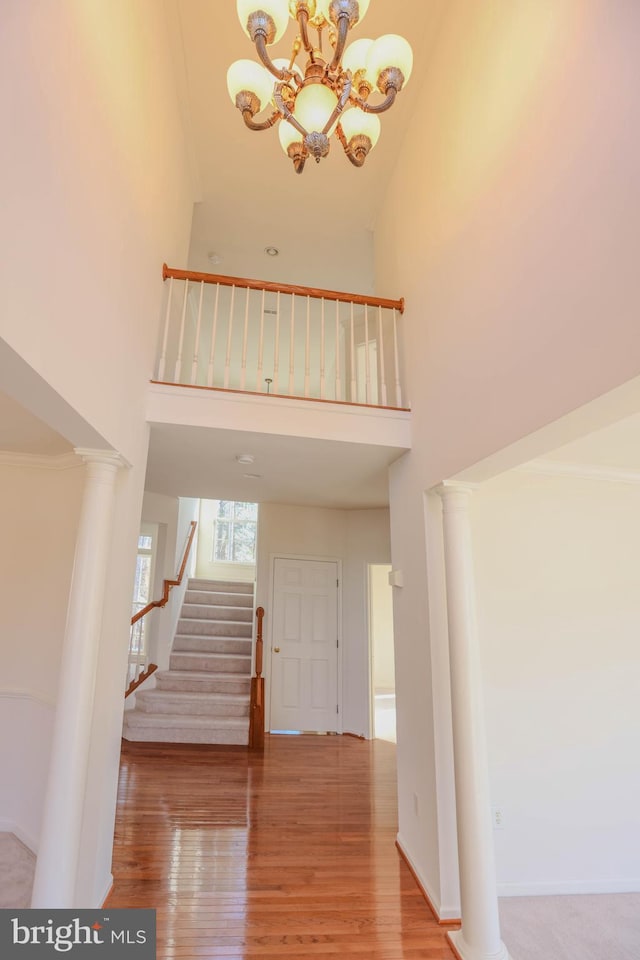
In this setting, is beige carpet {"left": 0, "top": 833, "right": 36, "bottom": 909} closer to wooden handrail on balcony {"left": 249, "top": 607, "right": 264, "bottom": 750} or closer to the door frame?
wooden handrail on balcony {"left": 249, "top": 607, "right": 264, "bottom": 750}

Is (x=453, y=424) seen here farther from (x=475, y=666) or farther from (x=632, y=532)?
(x=632, y=532)

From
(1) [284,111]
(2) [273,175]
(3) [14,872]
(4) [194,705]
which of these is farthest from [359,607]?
(1) [284,111]

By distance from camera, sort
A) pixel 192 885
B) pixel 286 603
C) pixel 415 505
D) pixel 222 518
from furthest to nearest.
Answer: pixel 222 518 < pixel 286 603 < pixel 415 505 < pixel 192 885

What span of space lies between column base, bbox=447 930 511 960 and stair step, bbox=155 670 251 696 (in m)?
3.75

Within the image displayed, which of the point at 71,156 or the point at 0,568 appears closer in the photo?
the point at 71,156

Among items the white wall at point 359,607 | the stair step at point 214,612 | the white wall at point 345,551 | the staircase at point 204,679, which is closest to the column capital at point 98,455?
the white wall at point 345,551

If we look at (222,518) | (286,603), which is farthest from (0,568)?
(222,518)

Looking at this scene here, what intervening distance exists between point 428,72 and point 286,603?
5435 mm

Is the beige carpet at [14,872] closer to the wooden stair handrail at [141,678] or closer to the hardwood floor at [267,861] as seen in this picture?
the hardwood floor at [267,861]

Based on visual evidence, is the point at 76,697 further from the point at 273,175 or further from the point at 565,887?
the point at 273,175

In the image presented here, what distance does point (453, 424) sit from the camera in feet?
8.94

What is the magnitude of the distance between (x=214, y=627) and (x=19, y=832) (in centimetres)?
350

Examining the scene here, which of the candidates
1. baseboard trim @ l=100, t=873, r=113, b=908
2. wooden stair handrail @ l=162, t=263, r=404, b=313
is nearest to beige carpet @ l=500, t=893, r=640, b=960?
baseboard trim @ l=100, t=873, r=113, b=908

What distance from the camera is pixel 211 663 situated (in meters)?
6.08
